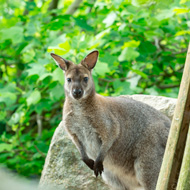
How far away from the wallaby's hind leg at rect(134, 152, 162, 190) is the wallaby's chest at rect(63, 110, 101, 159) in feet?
1.63

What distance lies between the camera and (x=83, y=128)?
11.1 ft

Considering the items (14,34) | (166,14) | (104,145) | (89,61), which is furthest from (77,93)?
(14,34)

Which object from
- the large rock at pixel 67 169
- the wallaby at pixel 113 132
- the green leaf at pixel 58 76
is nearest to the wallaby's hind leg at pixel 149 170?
the wallaby at pixel 113 132

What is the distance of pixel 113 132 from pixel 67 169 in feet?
2.97

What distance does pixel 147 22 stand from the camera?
4961 mm

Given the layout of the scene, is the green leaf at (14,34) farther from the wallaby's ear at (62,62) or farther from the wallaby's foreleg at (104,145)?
the wallaby's foreleg at (104,145)

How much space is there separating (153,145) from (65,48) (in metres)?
1.60

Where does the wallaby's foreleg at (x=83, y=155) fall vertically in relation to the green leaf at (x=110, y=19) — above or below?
below

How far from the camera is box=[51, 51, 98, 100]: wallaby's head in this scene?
339 cm

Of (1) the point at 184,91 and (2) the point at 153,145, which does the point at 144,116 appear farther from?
(1) the point at 184,91

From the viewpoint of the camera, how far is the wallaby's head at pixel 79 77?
3387 mm

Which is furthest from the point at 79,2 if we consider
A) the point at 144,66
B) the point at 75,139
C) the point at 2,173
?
the point at 2,173

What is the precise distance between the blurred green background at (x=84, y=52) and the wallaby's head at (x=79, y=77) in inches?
16.9

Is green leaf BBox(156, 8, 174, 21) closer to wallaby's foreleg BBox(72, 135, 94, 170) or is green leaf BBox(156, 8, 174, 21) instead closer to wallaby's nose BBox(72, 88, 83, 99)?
wallaby's nose BBox(72, 88, 83, 99)
